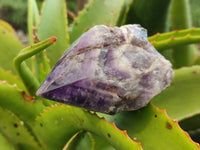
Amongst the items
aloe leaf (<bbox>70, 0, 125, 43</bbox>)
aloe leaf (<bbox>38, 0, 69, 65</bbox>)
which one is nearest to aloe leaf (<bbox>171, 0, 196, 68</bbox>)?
aloe leaf (<bbox>70, 0, 125, 43</bbox>)

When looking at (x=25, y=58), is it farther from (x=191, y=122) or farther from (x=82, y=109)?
(x=191, y=122)

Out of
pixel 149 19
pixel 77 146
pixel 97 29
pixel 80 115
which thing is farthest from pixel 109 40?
pixel 149 19

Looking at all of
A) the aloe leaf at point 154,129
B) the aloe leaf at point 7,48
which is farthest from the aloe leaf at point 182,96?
the aloe leaf at point 7,48

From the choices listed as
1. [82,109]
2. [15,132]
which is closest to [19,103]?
[15,132]

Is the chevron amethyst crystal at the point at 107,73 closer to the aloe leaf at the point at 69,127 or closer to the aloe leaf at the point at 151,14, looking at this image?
the aloe leaf at the point at 69,127

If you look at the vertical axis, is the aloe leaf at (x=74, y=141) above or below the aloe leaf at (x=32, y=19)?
below
